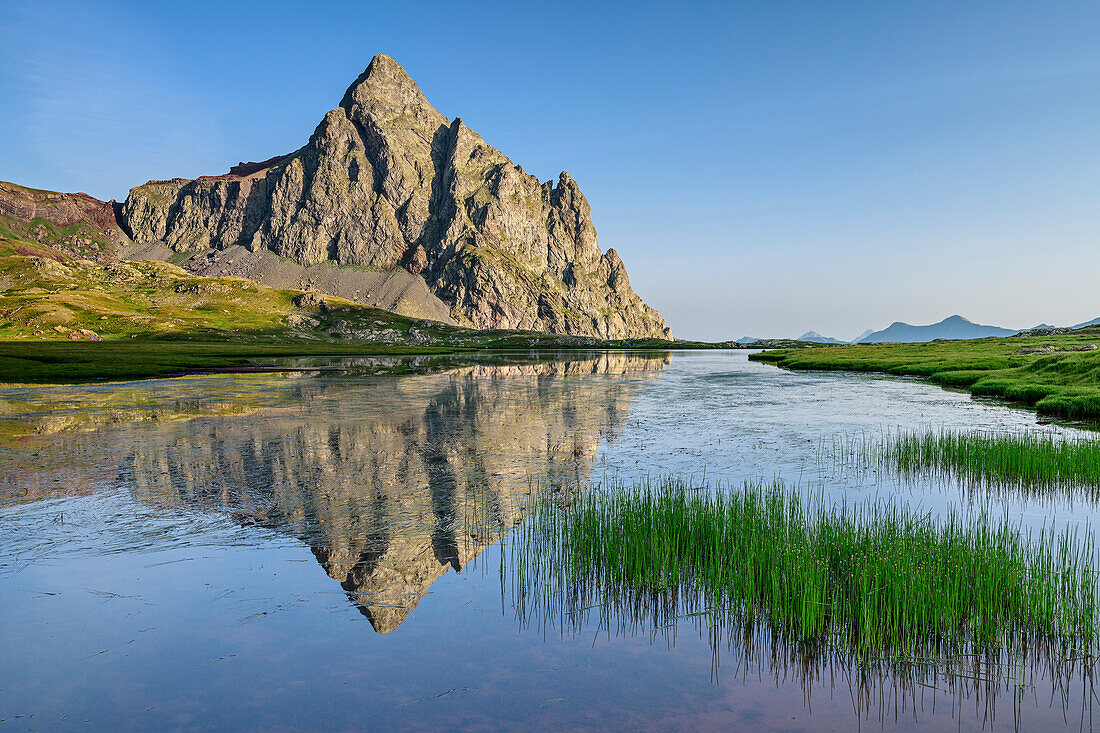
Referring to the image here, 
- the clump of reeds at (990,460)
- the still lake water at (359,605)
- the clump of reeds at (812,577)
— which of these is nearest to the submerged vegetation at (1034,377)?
the clump of reeds at (990,460)

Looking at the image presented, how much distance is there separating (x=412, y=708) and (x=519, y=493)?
10.7m

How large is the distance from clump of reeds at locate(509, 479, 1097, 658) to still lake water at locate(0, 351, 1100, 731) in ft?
2.56

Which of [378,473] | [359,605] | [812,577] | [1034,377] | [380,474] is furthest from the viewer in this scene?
[1034,377]

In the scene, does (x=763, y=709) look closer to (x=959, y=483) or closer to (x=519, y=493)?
(x=519, y=493)

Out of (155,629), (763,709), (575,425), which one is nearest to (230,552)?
(155,629)

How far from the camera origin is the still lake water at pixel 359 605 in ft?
25.6

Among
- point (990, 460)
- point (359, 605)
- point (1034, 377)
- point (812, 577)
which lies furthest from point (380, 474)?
point (1034, 377)

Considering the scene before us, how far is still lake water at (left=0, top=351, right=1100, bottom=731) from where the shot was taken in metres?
7.79

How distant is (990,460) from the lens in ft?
70.0

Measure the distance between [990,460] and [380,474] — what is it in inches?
874

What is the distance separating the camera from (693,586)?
450 inches

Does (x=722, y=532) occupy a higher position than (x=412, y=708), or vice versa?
(x=722, y=532)

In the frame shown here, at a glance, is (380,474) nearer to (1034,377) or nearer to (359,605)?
(359,605)

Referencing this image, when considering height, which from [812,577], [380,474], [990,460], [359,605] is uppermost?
[812,577]
